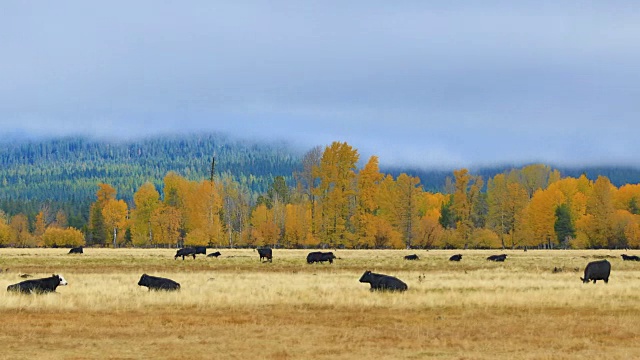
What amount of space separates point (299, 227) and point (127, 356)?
276 ft

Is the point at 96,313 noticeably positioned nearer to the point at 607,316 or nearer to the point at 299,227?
the point at 607,316

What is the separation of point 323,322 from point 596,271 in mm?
17321

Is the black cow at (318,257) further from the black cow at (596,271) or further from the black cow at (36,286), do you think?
the black cow at (36,286)

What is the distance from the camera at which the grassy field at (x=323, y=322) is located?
1528 centimetres

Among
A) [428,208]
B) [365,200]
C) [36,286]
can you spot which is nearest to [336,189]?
[365,200]

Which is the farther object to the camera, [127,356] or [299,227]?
[299,227]

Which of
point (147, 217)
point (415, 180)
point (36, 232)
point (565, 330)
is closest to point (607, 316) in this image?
point (565, 330)

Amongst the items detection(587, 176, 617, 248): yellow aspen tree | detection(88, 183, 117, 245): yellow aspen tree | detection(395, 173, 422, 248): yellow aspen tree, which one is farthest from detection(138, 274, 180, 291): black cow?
detection(88, 183, 117, 245): yellow aspen tree

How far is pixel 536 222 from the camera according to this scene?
334 feet

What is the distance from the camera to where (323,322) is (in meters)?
19.6

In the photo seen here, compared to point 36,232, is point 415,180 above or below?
above

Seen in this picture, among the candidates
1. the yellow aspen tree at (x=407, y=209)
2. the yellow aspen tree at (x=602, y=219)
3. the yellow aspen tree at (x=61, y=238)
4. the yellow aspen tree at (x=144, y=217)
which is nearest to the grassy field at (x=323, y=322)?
the yellow aspen tree at (x=407, y=209)

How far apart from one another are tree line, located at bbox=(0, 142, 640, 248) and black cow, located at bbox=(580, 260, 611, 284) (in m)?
58.0

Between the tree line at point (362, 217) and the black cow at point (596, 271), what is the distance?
190 ft
